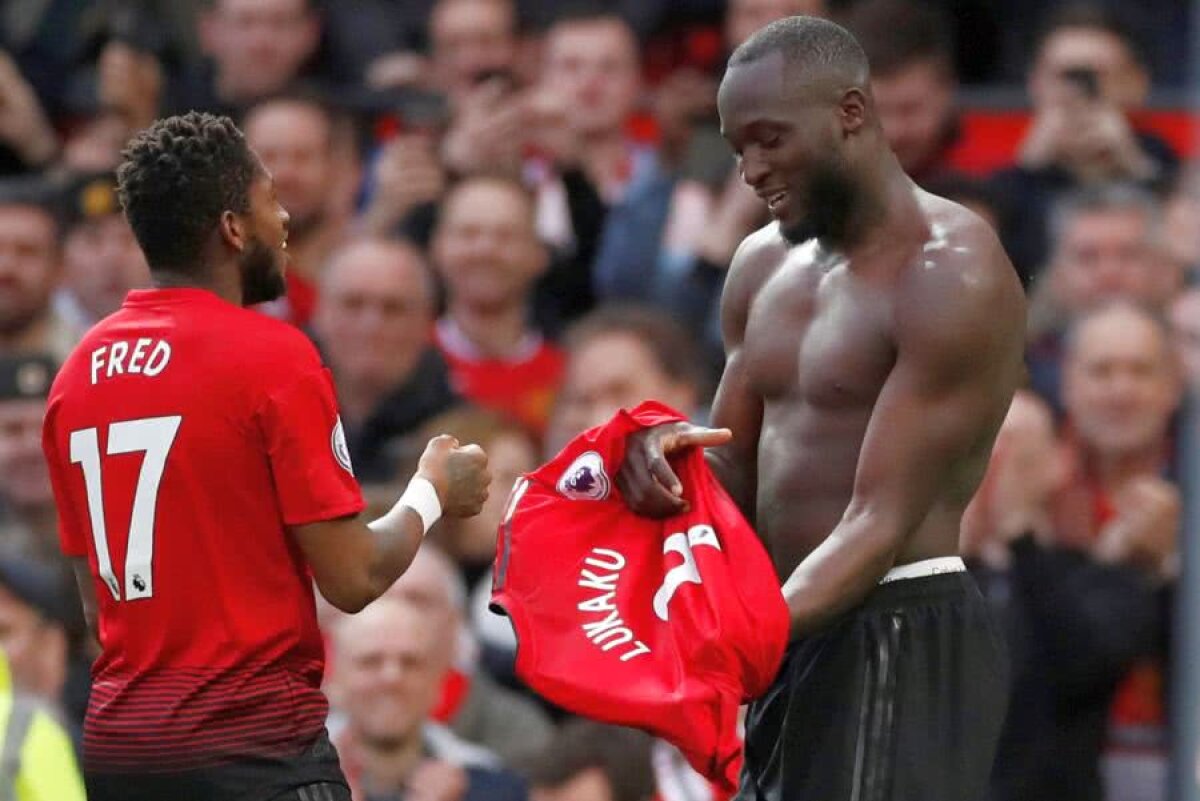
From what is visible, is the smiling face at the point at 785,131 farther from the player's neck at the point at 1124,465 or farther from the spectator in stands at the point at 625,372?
the player's neck at the point at 1124,465

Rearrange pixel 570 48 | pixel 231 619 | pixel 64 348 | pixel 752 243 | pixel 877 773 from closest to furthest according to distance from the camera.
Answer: pixel 231 619 < pixel 877 773 < pixel 752 243 < pixel 64 348 < pixel 570 48

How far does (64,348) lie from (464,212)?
52.8 inches

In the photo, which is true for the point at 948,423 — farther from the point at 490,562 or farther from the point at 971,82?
the point at 971,82

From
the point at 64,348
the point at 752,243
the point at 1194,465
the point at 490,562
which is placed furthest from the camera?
the point at 64,348

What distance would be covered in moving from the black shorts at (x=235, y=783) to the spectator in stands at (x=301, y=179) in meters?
3.74

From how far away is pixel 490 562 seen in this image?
7246 millimetres

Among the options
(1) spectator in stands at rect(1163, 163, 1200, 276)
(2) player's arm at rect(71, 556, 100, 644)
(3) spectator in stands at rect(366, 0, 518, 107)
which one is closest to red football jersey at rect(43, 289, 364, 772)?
(2) player's arm at rect(71, 556, 100, 644)

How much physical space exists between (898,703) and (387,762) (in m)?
2.15

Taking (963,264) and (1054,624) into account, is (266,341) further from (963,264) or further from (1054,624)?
(1054,624)

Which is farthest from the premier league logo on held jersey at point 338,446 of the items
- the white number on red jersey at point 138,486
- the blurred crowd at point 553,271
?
the blurred crowd at point 553,271

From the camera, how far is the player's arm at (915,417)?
14.5ft

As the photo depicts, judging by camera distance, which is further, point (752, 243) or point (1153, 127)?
point (1153, 127)

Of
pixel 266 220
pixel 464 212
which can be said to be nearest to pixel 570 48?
pixel 464 212

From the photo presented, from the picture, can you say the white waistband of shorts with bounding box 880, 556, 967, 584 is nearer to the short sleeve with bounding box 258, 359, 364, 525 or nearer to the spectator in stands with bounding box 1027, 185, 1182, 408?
the short sleeve with bounding box 258, 359, 364, 525
